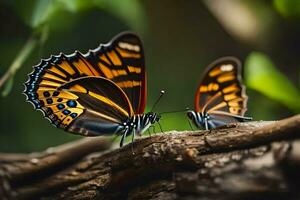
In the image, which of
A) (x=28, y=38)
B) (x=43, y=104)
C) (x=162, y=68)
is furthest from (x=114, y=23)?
(x=43, y=104)

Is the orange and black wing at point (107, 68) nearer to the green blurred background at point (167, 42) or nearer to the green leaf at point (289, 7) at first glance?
the green blurred background at point (167, 42)

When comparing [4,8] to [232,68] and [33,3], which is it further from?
[232,68]

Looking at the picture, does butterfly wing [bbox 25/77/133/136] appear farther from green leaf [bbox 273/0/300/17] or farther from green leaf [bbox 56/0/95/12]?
green leaf [bbox 273/0/300/17]

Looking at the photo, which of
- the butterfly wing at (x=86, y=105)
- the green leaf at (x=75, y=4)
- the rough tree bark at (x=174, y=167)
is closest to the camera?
the rough tree bark at (x=174, y=167)

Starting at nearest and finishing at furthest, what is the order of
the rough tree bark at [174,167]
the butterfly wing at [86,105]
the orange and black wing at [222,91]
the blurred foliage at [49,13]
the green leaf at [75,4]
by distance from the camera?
the rough tree bark at [174,167] < the butterfly wing at [86,105] < the orange and black wing at [222,91] < the blurred foliage at [49,13] < the green leaf at [75,4]

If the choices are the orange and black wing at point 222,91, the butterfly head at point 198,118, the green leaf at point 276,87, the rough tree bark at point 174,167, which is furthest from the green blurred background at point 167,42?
the rough tree bark at point 174,167

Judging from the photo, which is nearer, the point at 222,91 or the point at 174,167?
the point at 174,167

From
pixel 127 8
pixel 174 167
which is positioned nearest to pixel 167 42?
pixel 127 8

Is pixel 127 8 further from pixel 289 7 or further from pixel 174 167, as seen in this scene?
pixel 174 167
